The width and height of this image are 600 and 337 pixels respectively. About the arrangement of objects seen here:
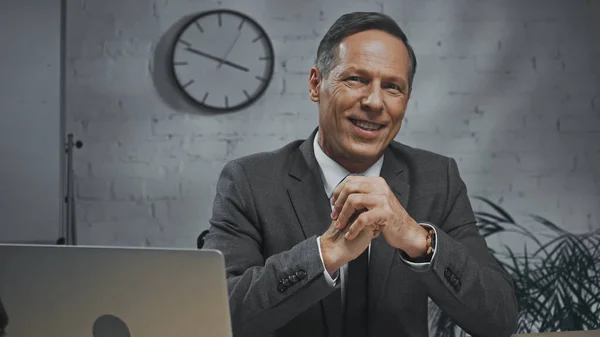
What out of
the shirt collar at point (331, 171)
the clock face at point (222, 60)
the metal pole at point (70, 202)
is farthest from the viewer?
the clock face at point (222, 60)

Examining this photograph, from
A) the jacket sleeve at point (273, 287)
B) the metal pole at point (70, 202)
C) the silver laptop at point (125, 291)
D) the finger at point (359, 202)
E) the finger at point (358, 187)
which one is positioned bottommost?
the metal pole at point (70, 202)

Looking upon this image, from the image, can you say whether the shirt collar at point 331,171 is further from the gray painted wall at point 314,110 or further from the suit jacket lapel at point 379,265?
the gray painted wall at point 314,110

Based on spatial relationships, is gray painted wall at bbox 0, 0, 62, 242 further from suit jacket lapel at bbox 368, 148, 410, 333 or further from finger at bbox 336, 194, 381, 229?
finger at bbox 336, 194, 381, 229

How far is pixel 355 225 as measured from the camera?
1326 millimetres

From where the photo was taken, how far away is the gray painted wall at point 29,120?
3.09 metres

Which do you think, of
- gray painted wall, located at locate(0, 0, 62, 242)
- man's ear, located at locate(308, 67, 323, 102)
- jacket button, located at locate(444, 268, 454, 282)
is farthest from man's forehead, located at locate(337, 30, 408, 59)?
gray painted wall, located at locate(0, 0, 62, 242)

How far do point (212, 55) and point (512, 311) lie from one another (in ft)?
7.37

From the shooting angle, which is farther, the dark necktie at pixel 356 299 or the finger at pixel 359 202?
the dark necktie at pixel 356 299

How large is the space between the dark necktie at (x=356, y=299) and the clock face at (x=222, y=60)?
2.02 m

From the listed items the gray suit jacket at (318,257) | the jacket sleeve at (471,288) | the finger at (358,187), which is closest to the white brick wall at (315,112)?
the gray suit jacket at (318,257)

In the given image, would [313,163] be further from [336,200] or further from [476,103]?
[476,103]

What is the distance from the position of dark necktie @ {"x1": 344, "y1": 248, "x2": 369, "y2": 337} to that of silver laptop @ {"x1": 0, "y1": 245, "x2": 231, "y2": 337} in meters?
0.57

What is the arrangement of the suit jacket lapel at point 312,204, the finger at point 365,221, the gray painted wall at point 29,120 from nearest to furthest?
the finger at point 365,221, the suit jacket lapel at point 312,204, the gray painted wall at point 29,120

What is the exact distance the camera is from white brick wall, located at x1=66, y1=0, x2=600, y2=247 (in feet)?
11.3
